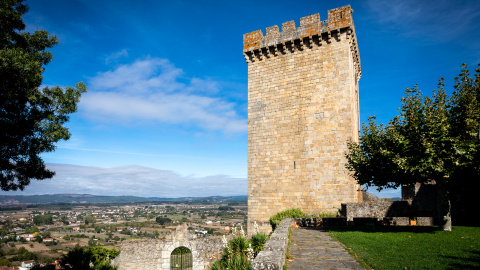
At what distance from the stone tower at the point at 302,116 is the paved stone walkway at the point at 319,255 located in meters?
6.44

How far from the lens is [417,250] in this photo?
6.37 m

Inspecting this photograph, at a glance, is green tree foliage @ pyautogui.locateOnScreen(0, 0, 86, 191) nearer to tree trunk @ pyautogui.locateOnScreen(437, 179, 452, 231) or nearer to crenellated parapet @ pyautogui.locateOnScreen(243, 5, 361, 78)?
crenellated parapet @ pyautogui.locateOnScreen(243, 5, 361, 78)

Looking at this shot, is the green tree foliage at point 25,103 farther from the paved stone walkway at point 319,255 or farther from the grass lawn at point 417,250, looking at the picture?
the grass lawn at point 417,250

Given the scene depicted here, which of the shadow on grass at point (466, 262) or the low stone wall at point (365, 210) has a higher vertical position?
the shadow on grass at point (466, 262)

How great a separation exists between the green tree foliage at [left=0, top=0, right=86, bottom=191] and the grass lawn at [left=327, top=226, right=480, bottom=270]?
10.3 metres

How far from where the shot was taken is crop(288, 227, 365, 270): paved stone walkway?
5.20 meters

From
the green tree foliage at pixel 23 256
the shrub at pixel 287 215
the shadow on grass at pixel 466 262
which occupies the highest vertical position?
the shadow on grass at pixel 466 262

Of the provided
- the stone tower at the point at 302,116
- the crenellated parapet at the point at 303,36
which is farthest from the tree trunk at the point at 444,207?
the crenellated parapet at the point at 303,36

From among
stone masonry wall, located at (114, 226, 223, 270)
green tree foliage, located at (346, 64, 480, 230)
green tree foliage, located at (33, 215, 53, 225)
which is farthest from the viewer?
green tree foliage, located at (33, 215, 53, 225)

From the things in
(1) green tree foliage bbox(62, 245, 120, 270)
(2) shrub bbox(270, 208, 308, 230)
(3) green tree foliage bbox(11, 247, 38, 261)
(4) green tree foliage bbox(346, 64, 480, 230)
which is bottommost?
(3) green tree foliage bbox(11, 247, 38, 261)

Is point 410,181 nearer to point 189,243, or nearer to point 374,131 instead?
point 374,131

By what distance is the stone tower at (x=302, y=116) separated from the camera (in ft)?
46.6

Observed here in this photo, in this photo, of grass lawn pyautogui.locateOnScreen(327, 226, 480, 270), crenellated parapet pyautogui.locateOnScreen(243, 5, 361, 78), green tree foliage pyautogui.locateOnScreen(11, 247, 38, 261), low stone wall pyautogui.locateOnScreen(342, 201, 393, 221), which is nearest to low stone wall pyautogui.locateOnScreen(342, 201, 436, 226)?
low stone wall pyautogui.locateOnScreen(342, 201, 393, 221)

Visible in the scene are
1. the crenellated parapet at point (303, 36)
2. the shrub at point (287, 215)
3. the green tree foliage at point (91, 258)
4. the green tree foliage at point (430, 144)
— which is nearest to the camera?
the green tree foliage at point (430, 144)
